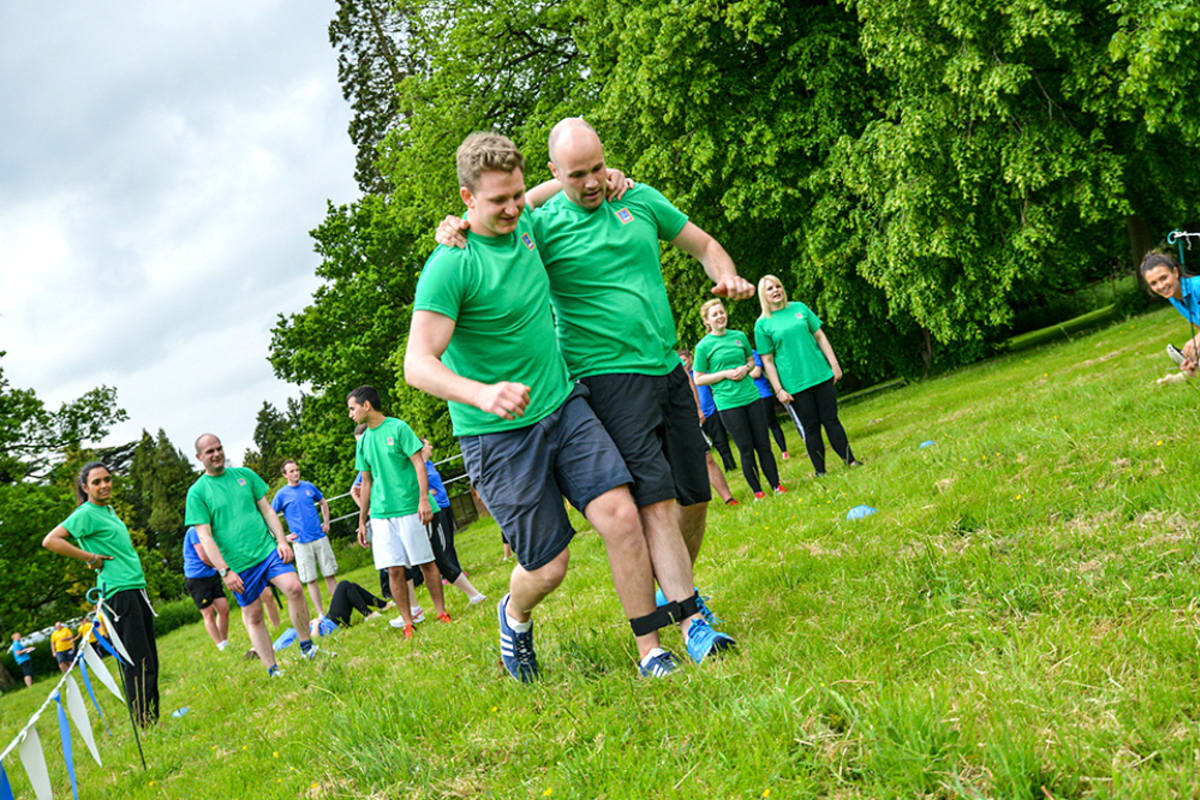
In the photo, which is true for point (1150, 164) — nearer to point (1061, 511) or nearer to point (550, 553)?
point (1061, 511)

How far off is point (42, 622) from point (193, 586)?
21.0 m

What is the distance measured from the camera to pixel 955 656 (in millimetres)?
3160

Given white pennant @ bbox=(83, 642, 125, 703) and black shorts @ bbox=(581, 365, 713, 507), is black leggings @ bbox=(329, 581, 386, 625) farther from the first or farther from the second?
black shorts @ bbox=(581, 365, 713, 507)

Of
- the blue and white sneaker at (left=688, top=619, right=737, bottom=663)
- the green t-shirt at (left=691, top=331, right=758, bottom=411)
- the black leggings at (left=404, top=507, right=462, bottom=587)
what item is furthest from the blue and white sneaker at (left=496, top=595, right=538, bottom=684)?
the green t-shirt at (left=691, top=331, right=758, bottom=411)

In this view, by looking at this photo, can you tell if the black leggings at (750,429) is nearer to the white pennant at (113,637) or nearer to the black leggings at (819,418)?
the black leggings at (819,418)

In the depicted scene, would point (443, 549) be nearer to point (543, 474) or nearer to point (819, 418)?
point (819, 418)

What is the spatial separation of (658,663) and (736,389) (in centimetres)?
650

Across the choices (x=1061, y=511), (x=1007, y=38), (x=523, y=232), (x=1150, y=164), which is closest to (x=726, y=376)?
(x=1061, y=511)

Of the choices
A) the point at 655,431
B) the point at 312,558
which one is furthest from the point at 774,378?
the point at 312,558

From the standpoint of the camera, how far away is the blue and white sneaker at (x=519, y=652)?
4.37 m

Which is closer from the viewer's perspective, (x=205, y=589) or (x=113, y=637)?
(x=113, y=637)

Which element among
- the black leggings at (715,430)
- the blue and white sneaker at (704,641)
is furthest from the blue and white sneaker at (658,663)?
the black leggings at (715,430)

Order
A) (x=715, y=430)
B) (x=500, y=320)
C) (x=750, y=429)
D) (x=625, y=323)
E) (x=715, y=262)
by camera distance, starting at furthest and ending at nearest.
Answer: (x=715, y=430), (x=750, y=429), (x=715, y=262), (x=625, y=323), (x=500, y=320)

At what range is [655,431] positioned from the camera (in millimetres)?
4332
